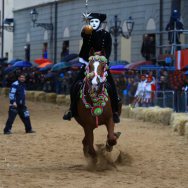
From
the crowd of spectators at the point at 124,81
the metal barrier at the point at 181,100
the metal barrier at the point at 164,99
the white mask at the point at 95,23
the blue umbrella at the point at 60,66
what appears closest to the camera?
the white mask at the point at 95,23

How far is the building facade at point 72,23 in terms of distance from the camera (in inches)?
1609

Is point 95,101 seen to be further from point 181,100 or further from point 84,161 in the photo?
point 181,100

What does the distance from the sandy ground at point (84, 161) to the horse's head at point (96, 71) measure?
152 cm

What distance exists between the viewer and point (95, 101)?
11953mm

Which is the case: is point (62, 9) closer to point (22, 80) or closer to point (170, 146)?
A: point (22, 80)

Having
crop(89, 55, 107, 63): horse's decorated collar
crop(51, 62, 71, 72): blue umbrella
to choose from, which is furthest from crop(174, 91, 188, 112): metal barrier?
crop(51, 62, 71, 72): blue umbrella

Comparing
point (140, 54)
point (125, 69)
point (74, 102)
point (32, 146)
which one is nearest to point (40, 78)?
point (140, 54)

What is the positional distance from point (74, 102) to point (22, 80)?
737cm

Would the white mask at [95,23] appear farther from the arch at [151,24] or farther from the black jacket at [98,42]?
the arch at [151,24]

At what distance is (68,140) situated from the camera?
18547 millimetres

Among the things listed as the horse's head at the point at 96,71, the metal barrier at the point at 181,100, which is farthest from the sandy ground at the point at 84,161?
the metal barrier at the point at 181,100

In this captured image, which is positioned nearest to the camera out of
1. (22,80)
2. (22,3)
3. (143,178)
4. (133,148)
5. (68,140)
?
(143,178)

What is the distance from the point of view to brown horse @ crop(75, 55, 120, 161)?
1194 cm

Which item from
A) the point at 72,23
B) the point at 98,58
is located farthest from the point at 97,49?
the point at 72,23
